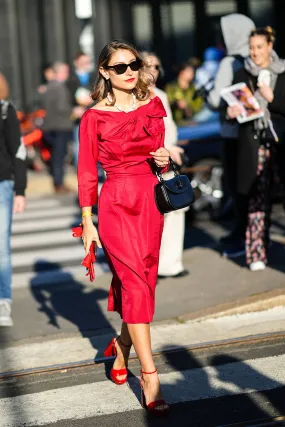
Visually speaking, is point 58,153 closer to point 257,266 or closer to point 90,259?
point 257,266

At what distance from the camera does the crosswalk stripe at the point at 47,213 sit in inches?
527

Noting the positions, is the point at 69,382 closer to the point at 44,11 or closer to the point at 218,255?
the point at 218,255

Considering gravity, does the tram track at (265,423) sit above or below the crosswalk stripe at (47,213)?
above

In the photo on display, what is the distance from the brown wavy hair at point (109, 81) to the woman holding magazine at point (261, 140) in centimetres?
254

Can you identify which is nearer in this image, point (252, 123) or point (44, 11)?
point (252, 123)

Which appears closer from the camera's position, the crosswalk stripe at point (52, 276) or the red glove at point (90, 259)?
the red glove at point (90, 259)

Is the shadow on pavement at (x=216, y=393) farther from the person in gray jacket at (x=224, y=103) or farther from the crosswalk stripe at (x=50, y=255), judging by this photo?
the crosswalk stripe at (x=50, y=255)

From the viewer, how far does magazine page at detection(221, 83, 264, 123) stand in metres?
8.10

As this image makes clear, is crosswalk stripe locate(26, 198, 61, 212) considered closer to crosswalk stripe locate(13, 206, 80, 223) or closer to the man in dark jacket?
crosswalk stripe locate(13, 206, 80, 223)

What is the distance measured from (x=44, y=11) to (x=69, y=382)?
19018 mm

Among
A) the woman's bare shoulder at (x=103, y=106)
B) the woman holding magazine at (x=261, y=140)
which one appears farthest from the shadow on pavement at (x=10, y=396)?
the woman holding magazine at (x=261, y=140)

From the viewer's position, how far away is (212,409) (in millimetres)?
5387

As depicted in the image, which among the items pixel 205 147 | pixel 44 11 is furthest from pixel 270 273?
pixel 44 11

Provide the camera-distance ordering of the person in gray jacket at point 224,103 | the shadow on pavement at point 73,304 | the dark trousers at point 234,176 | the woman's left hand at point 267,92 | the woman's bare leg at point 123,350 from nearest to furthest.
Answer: the woman's bare leg at point 123,350 → the shadow on pavement at point 73,304 → the woman's left hand at point 267,92 → the person in gray jacket at point 224,103 → the dark trousers at point 234,176
